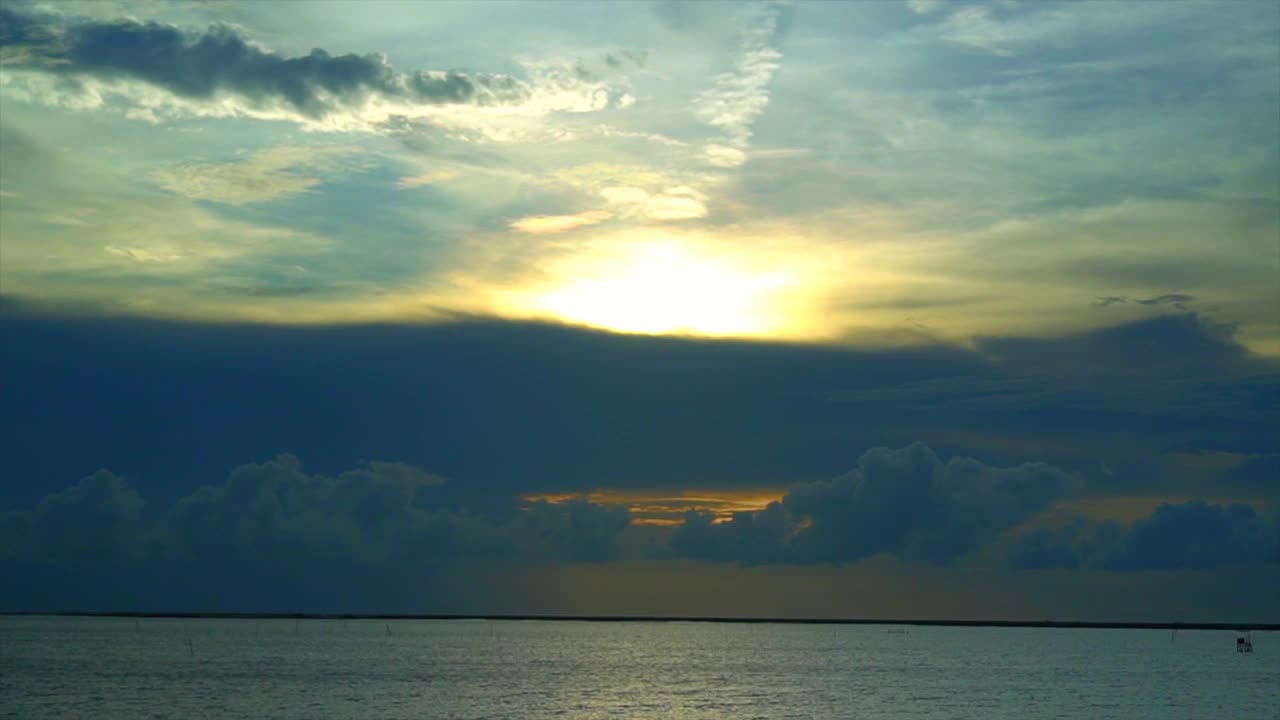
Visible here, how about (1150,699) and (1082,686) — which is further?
(1082,686)

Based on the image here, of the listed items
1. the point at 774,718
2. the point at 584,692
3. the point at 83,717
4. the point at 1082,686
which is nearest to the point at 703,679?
the point at 584,692

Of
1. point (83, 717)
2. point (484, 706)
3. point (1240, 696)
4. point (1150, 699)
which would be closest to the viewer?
point (83, 717)

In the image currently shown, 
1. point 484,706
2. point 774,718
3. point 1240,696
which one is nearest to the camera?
point 774,718

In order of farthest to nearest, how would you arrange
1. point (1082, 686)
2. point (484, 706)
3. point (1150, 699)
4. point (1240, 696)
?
point (1082, 686) → point (1240, 696) → point (1150, 699) → point (484, 706)

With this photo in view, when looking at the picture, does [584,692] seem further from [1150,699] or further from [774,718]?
[1150,699]

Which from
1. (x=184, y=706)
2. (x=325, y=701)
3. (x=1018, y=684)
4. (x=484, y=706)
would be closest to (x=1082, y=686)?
(x=1018, y=684)

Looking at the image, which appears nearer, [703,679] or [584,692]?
[584,692]

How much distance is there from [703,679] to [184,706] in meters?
87.3

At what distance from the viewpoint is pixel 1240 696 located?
174 metres

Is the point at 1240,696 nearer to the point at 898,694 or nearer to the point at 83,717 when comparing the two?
the point at 898,694

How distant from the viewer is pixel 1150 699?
16275 centimetres

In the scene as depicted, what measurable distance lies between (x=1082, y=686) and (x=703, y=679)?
5601cm

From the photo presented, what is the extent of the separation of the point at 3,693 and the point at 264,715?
4197 cm

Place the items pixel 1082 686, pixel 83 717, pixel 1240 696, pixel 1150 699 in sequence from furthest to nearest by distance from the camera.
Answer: pixel 1082 686, pixel 1240 696, pixel 1150 699, pixel 83 717
